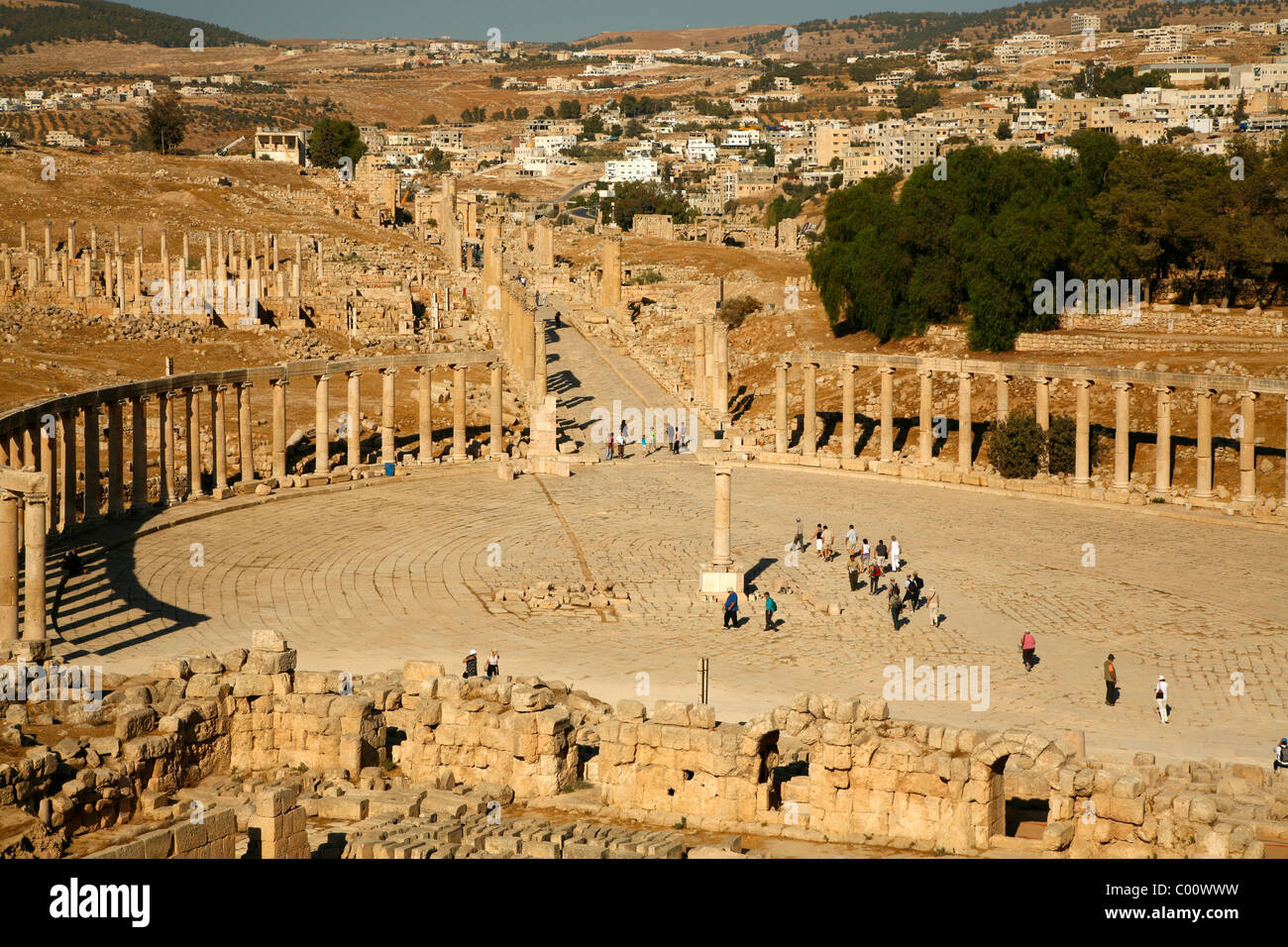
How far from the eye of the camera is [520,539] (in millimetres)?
40719

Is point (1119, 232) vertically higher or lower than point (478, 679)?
higher

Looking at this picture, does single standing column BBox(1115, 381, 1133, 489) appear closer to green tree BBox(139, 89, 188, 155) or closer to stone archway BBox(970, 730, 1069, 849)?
stone archway BBox(970, 730, 1069, 849)

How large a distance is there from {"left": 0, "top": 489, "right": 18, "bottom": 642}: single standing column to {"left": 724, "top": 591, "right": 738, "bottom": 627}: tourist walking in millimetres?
13524

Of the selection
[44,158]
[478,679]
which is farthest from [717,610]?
[44,158]

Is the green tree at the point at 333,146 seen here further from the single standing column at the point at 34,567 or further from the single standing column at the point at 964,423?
the single standing column at the point at 34,567

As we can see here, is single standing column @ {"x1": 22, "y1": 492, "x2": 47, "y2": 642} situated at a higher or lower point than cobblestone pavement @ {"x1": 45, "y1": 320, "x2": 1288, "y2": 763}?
→ higher

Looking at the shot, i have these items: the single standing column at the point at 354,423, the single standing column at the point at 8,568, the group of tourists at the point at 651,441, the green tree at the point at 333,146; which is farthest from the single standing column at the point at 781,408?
the green tree at the point at 333,146

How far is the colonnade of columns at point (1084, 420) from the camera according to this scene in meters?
42.9

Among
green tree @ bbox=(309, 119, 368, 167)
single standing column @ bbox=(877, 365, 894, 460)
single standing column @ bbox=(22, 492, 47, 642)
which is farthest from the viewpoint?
green tree @ bbox=(309, 119, 368, 167)

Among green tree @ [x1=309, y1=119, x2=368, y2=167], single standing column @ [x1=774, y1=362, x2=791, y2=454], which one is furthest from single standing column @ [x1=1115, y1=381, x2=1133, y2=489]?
green tree @ [x1=309, y1=119, x2=368, y2=167]

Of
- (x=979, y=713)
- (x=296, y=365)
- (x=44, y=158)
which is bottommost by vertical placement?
→ (x=979, y=713)

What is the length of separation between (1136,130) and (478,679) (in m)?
160

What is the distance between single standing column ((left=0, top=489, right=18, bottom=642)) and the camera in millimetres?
28203

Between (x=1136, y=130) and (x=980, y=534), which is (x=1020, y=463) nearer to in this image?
(x=980, y=534)
